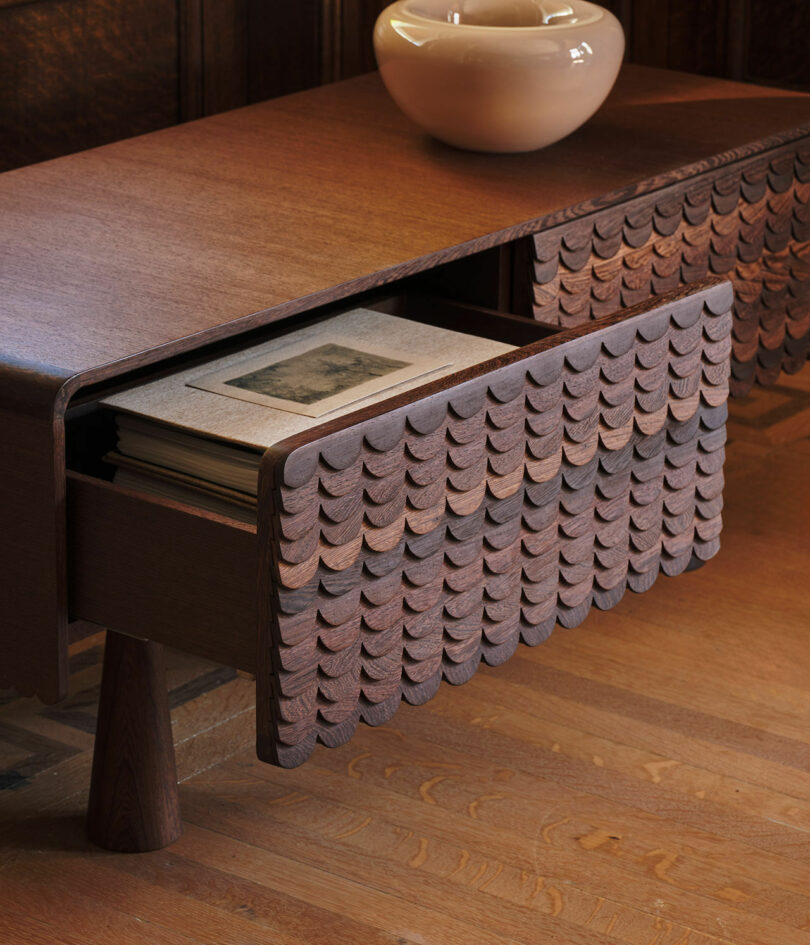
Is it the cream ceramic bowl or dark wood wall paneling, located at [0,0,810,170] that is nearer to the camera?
the cream ceramic bowl

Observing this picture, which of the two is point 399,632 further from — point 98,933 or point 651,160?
point 651,160

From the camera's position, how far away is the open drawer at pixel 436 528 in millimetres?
975

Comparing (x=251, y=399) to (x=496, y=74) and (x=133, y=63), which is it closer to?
(x=496, y=74)

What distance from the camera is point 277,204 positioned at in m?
1.40

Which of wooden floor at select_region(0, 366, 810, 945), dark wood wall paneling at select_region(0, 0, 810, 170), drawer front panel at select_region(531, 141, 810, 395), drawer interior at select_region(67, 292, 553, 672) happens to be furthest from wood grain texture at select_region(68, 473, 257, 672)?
dark wood wall paneling at select_region(0, 0, 810, 170)

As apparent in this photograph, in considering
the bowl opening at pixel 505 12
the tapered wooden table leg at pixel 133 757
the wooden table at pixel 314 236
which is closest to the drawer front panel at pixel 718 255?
the wooden table at pixel 314 236

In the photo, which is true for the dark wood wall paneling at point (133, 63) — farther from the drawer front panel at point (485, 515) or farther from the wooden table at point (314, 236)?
the drawer front panel at point (485, 515)

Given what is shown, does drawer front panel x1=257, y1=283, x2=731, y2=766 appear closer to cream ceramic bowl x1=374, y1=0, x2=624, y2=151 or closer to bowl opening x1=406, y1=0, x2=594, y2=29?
cream ceramic bowl x1=374, y1=0, x2=624, y2=151

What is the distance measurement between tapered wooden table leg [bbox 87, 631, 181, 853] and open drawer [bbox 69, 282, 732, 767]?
0.73 feet

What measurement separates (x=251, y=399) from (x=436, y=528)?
178 mm

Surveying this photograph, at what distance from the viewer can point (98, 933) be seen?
1.21m

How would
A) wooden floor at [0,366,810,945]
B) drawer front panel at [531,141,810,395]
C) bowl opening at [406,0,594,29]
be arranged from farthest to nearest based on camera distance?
bowl opening at [406,0,594,29] < drawer front panel at [531,141,810,395] < wooden floor at [0,366,810,945]

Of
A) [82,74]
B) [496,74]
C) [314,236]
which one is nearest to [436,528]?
[314,236]

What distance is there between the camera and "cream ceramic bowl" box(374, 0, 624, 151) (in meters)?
1.46
